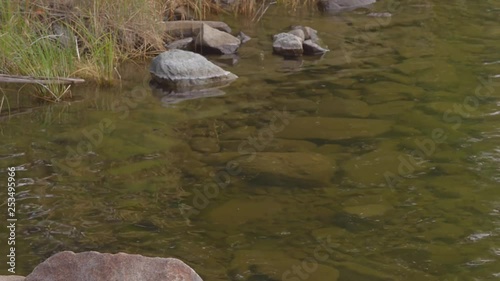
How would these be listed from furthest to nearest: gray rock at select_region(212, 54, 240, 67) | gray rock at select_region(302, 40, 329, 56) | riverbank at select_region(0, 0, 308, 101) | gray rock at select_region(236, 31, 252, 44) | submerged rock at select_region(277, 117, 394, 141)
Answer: gray rock at select_region(236, 31, 252, 44) < gray rock at select_region(302, 40, 329, 56) < gray rock at select_region(212, 54, 240, 67) < riverbank at select_region(0, 0, 308, 101) < submerged rock at select_region(277, 117, 394, 141)

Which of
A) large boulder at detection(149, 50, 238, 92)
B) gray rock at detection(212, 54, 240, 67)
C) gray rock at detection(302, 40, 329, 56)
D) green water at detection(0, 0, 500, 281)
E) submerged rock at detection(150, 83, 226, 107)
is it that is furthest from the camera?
gray rock at detection(302, 40, 329, 56)

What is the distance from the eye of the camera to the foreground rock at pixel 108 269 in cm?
315

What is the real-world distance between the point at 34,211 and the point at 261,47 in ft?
13.6

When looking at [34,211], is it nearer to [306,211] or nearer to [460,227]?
[306,211]

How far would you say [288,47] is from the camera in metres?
8.15

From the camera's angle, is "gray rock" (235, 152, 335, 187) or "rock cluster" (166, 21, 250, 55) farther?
"rock cluster" (166, 21, 250, 55)

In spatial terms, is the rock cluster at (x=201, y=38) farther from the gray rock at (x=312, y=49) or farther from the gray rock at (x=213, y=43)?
the gray rock at (x=312, y=49)

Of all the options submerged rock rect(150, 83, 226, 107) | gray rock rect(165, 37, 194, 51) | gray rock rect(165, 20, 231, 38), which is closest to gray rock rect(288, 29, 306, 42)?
gray rock rect(165, 20, 231, 38)

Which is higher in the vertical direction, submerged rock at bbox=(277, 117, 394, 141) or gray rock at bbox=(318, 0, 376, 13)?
gray rock at bbox=(318, 0, 376, 13)

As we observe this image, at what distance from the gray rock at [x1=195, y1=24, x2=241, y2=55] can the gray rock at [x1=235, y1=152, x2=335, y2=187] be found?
275 centimetres

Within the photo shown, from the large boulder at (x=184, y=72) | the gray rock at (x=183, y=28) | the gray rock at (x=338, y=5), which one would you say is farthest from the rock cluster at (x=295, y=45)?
the gray rock at (x=338, y=5)

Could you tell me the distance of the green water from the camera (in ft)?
14.2

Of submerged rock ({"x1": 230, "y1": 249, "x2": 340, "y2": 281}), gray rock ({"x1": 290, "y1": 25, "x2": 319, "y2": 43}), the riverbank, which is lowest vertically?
submerged rock ({"x1": 230, "y1": 249, "x2": 340, "y2": 281})

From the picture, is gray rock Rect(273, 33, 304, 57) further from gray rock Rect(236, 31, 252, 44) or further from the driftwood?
the driftwood
